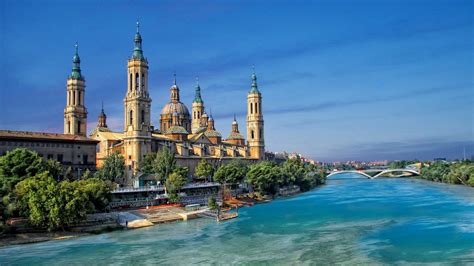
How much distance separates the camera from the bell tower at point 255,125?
97.5 m

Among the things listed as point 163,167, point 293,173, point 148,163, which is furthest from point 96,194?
point 293,173

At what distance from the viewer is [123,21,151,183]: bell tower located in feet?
209

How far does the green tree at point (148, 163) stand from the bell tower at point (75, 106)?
14101 millimetres

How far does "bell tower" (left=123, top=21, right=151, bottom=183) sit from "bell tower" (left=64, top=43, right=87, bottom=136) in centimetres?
907

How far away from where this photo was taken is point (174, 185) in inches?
2090

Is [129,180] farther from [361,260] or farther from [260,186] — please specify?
[361,260]

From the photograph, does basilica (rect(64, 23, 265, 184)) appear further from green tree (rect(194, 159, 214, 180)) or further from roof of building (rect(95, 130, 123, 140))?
green tree (rect(194, 159, 214, 180))

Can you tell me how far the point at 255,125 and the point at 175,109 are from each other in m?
19.1

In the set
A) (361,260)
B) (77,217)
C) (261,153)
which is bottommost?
(361,260)

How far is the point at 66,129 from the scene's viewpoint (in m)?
70.1

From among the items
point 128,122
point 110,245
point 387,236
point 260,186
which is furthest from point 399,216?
point 128,122

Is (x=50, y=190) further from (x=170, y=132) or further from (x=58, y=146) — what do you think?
(x=170, y=132)

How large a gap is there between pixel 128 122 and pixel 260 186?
2233cm

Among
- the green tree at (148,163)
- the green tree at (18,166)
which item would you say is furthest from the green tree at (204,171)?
the green tree at (18,166)
